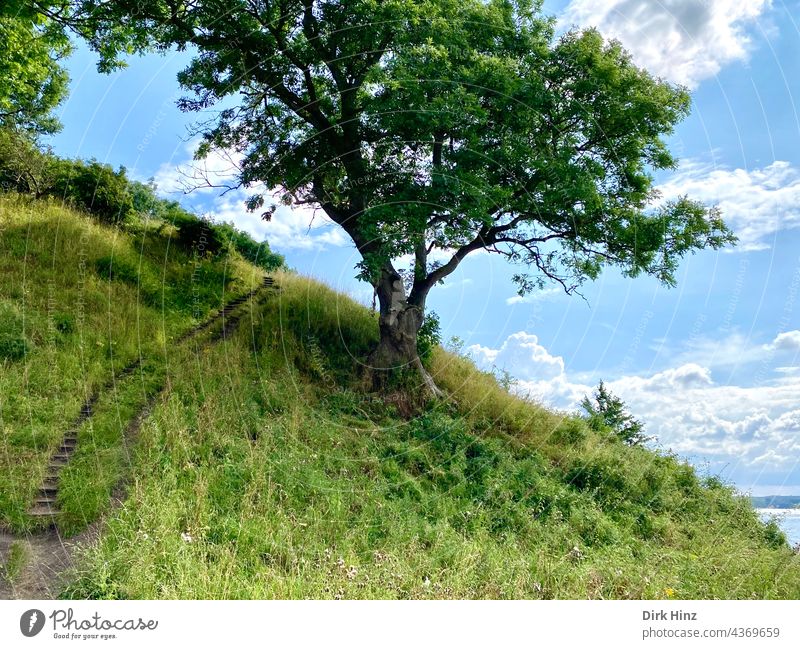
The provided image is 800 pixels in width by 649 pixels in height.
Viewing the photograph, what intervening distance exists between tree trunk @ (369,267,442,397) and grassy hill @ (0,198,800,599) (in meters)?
0.59

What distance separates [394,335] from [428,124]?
15.0ft

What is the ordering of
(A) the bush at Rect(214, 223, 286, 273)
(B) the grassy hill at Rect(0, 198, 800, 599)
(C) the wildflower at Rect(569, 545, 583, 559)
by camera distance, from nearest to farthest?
(B) the grassy hill at Rect(0, 198, 800, 599)
(C) the wildflower at Rect(569, 545, 583, 559)
(A) the bush at Rect(214, 223, 286, 273)

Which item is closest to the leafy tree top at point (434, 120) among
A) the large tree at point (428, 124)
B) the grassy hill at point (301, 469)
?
the large tree at point (428, 124)

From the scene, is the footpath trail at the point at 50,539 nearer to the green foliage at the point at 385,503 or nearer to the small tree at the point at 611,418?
the green foliage at the point at 385,503

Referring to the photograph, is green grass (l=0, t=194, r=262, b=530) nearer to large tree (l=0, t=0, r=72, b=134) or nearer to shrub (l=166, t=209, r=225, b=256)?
shrub (l=166, t=209, r=225, b=256)

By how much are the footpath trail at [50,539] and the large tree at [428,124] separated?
5327 mm

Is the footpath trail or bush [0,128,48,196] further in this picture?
bush [0,128,48,196]

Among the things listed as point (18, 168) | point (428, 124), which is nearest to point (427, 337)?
point (428, 124)

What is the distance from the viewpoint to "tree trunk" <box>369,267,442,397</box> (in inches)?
520

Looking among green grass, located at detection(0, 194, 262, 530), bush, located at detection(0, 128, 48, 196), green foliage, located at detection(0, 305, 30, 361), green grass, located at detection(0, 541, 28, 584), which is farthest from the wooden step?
bush, located at detection(0, 128, 48, 196)

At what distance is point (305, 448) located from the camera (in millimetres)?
9547

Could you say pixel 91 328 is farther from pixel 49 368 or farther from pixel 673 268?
pixel 673 268

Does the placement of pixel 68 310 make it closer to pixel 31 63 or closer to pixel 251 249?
pixel 251 249

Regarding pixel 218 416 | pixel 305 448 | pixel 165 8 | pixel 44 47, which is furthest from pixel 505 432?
pixel 44 47
